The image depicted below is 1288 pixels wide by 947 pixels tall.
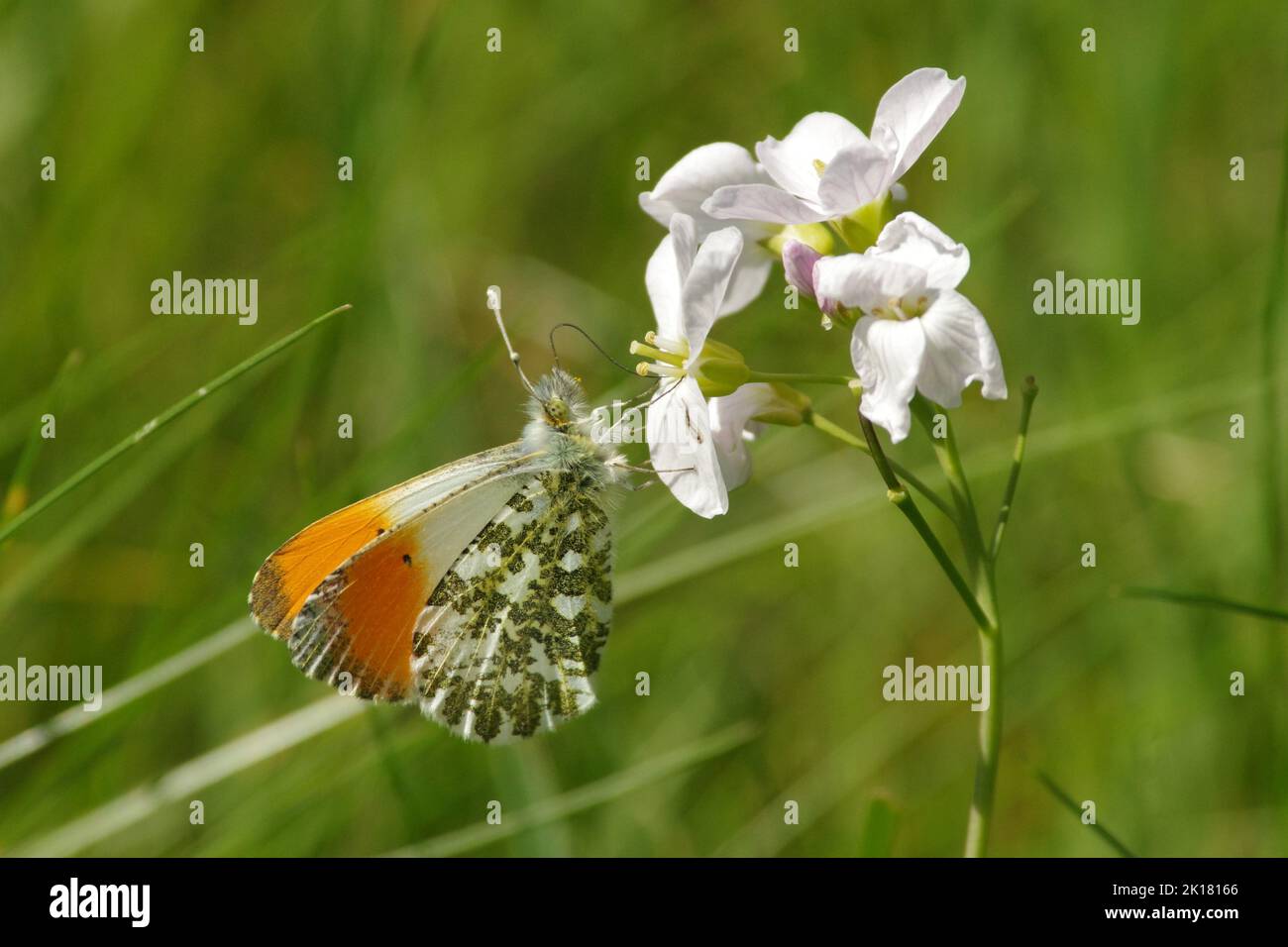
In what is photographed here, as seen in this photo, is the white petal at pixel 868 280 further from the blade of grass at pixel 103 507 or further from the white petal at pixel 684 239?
the blade of grass at pixel 103 507

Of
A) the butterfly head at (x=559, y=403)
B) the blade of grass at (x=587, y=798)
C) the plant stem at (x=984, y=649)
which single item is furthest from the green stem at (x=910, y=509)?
the butterfly head at (x=559, y=403)

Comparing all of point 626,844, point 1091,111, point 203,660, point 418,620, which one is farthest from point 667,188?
point 1091,111
